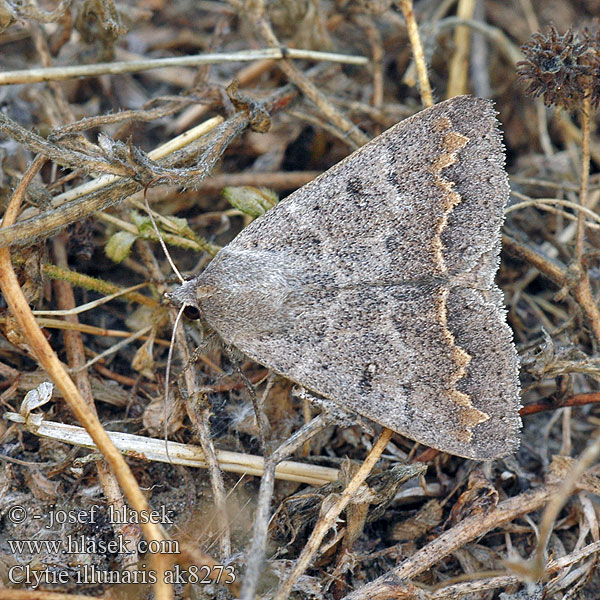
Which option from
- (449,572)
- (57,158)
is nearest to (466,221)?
(449,572)

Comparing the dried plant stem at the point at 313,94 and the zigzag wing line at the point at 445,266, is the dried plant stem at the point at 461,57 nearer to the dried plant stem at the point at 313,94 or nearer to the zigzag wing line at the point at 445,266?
the dried plant stem at the point at 313,94

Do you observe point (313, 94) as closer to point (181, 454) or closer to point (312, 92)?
point (312, 92)

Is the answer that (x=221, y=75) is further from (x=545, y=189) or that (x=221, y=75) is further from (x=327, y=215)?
(x=545, y=189)

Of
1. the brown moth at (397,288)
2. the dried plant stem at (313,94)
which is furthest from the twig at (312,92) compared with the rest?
the brown moth at (397,288)

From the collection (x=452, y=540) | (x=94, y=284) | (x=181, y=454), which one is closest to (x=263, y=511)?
(x=181, y=454)

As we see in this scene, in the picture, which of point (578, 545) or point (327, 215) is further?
point (327, 215)
